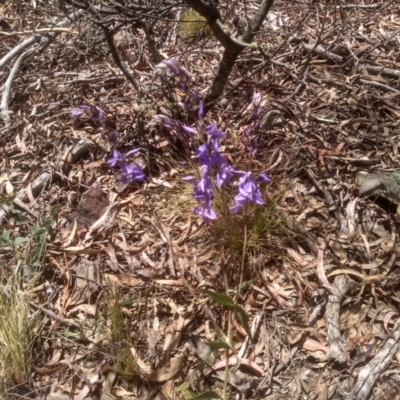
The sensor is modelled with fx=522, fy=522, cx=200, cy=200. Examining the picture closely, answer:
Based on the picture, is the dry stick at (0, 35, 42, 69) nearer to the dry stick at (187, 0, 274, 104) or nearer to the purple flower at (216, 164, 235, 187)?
the dry stick at (187, 0, 274, 104)

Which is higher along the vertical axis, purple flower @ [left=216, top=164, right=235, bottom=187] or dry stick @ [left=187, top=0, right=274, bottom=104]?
dry stick @ [left=187, top=0, right=274, bottom=104]

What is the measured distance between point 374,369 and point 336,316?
24cm

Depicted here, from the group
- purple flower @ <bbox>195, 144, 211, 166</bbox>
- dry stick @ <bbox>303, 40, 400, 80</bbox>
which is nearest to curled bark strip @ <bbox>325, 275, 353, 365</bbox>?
purple flower @ <bbox>195, 144, 211, 166</bbox>

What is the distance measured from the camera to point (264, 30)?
3.11 m

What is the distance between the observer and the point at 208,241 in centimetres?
217

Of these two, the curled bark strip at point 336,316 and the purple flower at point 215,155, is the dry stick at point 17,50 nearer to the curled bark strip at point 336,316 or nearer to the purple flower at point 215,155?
the purple flower at point 215,155

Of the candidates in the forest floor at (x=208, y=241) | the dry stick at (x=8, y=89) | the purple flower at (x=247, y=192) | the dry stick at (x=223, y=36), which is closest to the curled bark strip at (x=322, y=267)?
the forest floor at (x=208, y=241)

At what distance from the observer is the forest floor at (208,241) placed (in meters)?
1.86

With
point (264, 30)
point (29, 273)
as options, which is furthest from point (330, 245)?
point (264, 30)

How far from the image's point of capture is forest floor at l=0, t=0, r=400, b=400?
1859 millimetres

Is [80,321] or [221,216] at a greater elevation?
[221,216]

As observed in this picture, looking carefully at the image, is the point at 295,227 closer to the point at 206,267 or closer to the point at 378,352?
the point at 206,267

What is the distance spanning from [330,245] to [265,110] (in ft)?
2.64

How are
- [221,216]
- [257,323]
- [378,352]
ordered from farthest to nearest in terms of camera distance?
[221,216]
[257,323]
[378,352]
